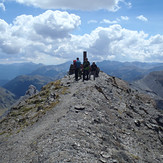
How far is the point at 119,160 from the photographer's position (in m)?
13.4

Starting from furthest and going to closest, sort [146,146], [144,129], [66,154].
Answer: [144,129], [146,146], [66,154]

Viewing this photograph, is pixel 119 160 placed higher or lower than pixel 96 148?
lower

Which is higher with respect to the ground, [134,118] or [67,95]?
[67,95]

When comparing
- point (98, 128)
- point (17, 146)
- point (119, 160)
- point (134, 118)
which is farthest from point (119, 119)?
point (17, 146)

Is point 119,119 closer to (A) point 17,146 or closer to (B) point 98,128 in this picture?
(B) point 98,128

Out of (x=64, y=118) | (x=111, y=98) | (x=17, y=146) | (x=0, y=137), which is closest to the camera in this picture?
(x=17, y=146)

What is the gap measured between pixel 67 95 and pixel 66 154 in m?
16.5

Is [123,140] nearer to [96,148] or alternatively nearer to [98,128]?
[98,128]

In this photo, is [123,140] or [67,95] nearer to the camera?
[123,140]

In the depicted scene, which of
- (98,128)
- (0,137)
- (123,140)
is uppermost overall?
(98,128)

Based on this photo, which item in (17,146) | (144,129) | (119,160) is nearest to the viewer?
(119,160)

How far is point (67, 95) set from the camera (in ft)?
90.9

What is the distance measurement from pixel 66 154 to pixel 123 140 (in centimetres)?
921

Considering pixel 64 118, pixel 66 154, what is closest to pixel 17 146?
pixel 64 118
